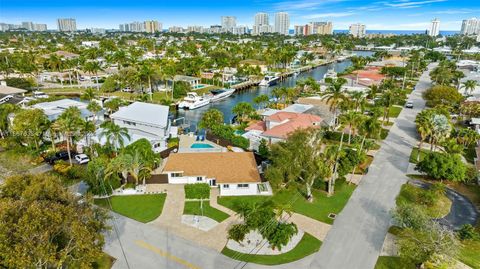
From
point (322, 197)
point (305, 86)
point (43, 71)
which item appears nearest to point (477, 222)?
point (322, 197)

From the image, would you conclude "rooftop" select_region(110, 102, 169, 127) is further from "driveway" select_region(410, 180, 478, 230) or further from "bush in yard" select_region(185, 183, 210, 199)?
"driveway" select_region(410, 180, 478, 230)

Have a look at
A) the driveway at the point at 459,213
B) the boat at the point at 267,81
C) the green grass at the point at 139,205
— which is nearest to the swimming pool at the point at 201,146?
the green grass at the point at 139,205

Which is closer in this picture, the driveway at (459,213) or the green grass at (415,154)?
the driveway at (459,213)

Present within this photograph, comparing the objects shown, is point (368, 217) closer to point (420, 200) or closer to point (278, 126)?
point (420, 200)

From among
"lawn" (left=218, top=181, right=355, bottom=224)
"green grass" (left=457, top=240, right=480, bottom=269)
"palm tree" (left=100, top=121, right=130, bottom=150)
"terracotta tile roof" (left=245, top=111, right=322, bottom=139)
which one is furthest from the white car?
"green grass" (left=457, top=240, right=480, bottom=269)

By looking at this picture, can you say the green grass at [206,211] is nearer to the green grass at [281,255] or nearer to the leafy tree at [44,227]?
the green grass at [281,255]

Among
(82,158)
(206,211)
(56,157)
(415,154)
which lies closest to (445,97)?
(415,154)

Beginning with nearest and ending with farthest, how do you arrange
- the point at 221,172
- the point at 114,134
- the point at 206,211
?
1. the point at 206,211
2. the point at 221,172
3. the point at 114,134
